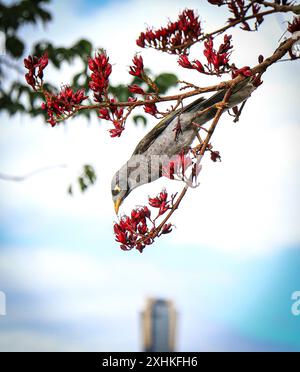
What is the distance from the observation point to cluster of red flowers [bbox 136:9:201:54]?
705mm

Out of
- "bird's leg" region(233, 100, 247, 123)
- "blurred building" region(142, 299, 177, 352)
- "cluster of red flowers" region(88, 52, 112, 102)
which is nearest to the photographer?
"cluster of red flowers" region(88, 52, 112, 102)

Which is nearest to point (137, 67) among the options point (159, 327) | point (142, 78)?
point (142, 78)

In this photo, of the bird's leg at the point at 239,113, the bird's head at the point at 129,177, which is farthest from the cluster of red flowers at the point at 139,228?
the bird's leg at the point at 239,113

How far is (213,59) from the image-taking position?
0.68 m

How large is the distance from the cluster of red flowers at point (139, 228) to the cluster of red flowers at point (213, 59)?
189 millimetres

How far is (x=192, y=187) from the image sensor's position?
0.64 meters

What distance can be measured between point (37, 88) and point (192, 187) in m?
0.26

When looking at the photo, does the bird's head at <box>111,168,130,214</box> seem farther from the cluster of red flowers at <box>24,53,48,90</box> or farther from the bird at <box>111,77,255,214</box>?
the cluster of red flowers at <box>24,53,48,90</box>

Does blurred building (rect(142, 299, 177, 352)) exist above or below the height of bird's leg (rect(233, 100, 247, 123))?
below

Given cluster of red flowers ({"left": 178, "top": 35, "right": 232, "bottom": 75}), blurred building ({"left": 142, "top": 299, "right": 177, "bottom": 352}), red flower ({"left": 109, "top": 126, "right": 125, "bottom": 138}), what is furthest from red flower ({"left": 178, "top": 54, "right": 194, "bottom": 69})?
blurred building ({"left": 142, "top": 299, "right": 177, "bottom": 352})

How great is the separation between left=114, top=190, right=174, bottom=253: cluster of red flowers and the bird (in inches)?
1.5
